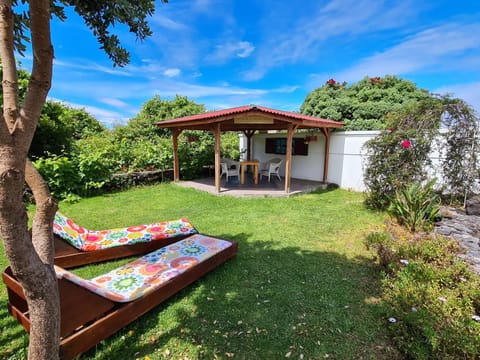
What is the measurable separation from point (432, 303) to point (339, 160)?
311 inches

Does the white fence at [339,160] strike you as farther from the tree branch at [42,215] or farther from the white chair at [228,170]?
the tree branch at [42,215]

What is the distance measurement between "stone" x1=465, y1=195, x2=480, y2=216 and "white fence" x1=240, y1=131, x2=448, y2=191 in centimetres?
337

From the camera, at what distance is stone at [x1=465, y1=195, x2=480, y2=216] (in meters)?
5.30

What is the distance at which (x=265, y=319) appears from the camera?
263 cm

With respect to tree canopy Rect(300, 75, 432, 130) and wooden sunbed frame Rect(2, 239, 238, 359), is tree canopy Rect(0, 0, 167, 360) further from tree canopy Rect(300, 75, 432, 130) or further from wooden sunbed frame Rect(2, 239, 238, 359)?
tree canopy Rect(300, 75, 432, 130)

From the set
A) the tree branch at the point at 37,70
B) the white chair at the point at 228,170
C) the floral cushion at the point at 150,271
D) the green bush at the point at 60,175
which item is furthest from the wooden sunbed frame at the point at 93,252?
the white chair at the point at 228,170

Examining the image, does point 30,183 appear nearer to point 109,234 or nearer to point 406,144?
point 109,234

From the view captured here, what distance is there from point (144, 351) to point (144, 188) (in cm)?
774

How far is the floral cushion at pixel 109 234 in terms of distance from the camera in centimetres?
357

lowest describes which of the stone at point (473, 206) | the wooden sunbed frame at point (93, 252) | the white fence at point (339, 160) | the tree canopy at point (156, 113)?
the wooden sunbed frame at point (93, 252)

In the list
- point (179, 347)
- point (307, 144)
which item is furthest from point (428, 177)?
point (179, 347)

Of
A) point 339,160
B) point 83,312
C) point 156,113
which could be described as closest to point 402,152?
point 339,160

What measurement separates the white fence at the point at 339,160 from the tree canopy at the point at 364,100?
4755mm

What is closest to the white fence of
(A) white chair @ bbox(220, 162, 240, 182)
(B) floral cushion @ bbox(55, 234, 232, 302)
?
(A) white chair @ bbox(220, 162, 240, 182)
